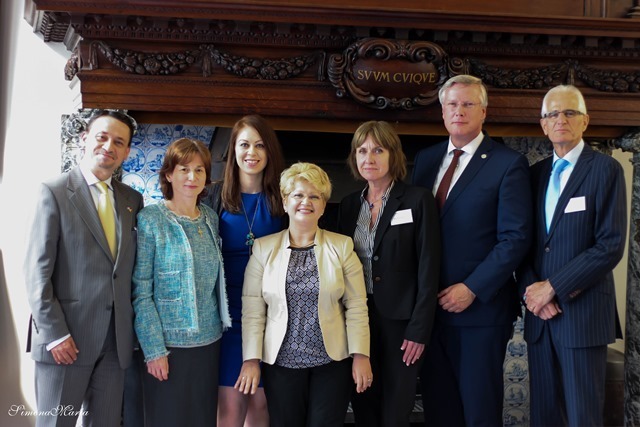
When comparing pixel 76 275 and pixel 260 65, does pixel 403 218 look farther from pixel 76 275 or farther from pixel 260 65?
pixel 76 275

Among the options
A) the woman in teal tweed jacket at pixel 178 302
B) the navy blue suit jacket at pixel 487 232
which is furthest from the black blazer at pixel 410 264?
the woman in teal tweed jacket at pixel 178 302

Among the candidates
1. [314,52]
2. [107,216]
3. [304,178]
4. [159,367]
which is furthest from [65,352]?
[314,52]

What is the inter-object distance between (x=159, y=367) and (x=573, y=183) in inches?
69.4

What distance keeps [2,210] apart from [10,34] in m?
1.01

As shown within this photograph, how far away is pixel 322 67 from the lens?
294 centimetres

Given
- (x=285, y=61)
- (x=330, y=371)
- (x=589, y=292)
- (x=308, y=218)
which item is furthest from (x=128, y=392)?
(x=589, y=292)

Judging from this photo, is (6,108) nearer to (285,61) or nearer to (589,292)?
(285,61)

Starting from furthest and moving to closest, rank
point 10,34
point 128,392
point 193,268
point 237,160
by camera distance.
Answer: point 10,34, point 128,392, point 237,160, point 193,268

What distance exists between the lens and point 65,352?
2.15 m

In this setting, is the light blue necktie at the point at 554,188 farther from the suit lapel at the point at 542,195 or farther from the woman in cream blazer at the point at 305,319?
the woman in cream blazer at the point at 305,319

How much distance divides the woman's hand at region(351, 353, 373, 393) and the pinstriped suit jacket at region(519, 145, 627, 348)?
77 centimetres

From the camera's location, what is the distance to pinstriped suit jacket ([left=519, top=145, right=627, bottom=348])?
7.58 feet

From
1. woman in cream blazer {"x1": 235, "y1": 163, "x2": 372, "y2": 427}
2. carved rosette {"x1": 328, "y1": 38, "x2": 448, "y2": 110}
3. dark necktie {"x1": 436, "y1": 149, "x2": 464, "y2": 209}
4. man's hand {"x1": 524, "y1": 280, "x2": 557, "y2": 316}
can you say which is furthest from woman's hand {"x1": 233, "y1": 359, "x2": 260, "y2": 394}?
carved rosette {"x1": 328, "y1": 38, "x2": 448, "y2": 110}

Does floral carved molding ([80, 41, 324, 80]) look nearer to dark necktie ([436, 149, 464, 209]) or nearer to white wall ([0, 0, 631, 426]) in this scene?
white wall ([0, 0, 631, 426])
